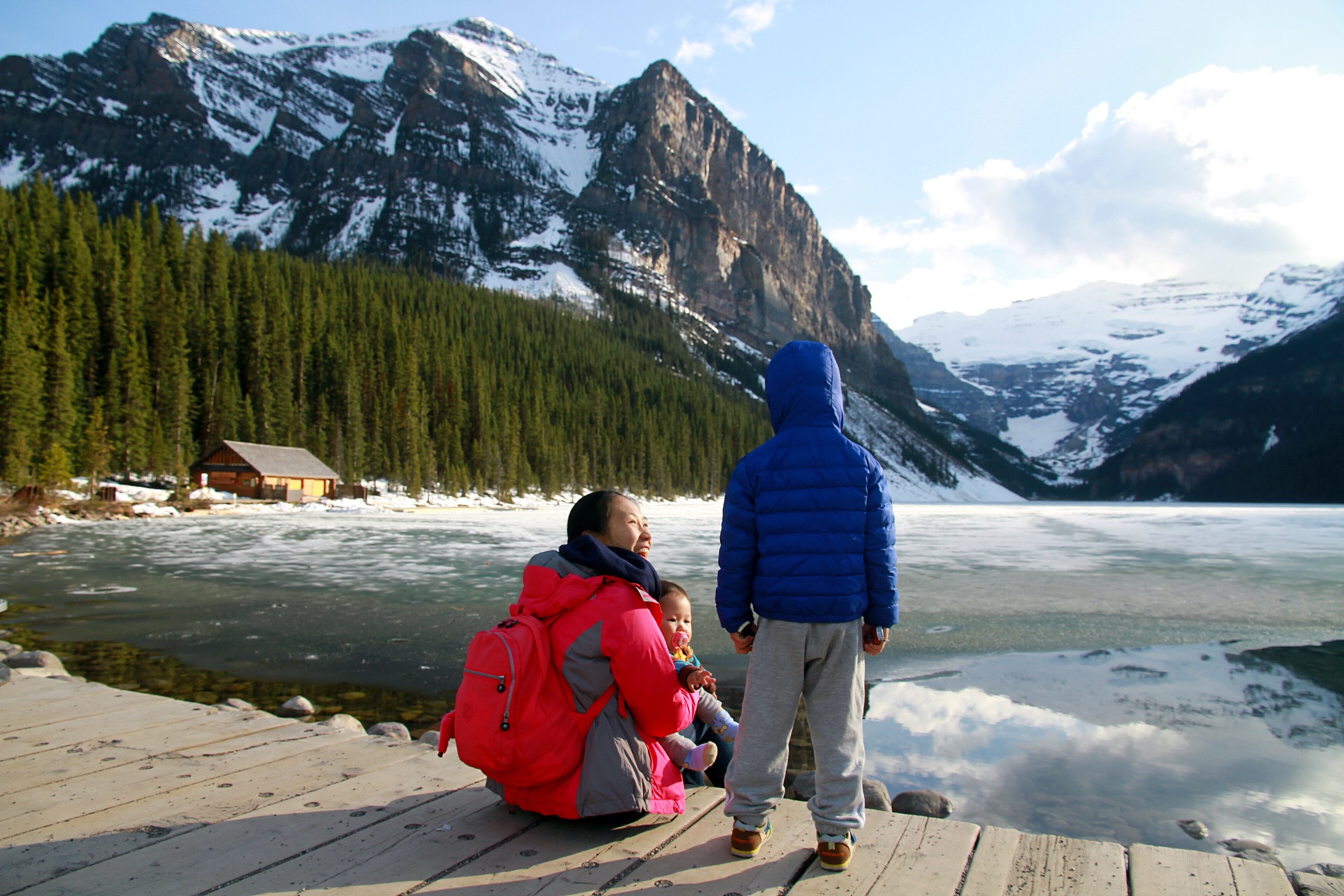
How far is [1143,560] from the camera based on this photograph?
20.3 metres

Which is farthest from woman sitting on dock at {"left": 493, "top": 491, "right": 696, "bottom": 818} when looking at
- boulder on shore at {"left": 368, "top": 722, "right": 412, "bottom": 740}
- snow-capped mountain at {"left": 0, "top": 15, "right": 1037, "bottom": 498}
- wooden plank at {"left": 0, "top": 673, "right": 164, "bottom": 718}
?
snow-capped mountain at {"left": 0, "top": 15, "right": 1037, "bottom": 498}

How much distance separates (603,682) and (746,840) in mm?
783

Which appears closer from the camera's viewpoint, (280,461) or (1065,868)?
(1065,868)

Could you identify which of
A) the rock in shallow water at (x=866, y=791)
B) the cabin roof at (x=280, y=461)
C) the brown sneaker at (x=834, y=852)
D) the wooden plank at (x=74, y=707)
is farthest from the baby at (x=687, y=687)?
the cabin roof at (x=280, y=461)

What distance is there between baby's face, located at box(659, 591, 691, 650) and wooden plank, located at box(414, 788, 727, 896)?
0.82 meters

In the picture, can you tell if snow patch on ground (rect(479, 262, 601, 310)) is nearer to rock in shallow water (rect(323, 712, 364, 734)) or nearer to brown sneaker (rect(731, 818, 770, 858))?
rock in shallow water (rect(323, 712, 364, 734))

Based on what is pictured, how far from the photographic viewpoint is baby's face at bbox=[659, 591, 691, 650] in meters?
3.71

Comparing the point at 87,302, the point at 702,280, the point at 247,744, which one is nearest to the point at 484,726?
the point at 247,744

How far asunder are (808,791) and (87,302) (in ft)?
214

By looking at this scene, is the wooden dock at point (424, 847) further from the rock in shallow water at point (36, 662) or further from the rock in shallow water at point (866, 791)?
the rock in shallow water at point (36, 662)

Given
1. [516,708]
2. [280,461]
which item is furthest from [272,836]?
[280,461]

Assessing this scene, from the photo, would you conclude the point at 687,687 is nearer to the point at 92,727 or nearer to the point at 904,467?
the point at 92,727

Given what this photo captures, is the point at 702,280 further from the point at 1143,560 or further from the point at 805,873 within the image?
the point at 805,873

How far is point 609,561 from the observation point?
9.14 ft
